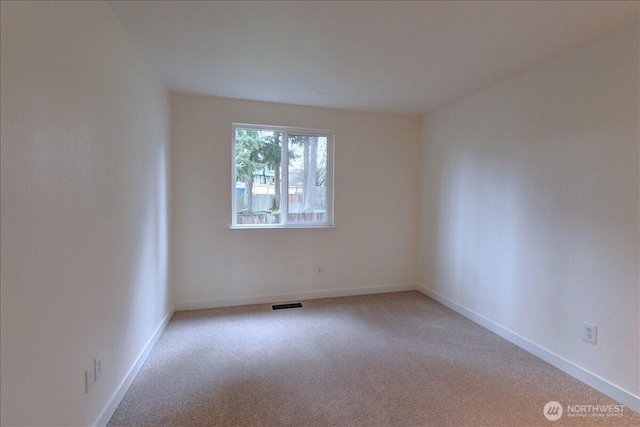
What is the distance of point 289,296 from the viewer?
3.53 metres

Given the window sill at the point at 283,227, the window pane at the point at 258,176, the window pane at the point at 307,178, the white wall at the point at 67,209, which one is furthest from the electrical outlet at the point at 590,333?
the white wall at the point at 67,209

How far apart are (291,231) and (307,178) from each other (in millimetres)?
701

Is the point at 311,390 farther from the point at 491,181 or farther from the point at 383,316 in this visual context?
the point at 491,181

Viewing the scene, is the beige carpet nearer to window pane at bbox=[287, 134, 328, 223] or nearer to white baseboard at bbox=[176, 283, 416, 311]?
white baseboard at bbox=[176, 283, 416, 311]

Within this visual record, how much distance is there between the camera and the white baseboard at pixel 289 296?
3242 mm

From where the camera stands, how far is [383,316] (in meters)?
3.10

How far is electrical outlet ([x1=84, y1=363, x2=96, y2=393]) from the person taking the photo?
1.39 metres

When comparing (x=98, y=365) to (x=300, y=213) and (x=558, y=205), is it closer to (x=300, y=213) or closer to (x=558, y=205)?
(x=300, y=213)

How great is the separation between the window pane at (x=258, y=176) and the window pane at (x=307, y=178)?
0.16m

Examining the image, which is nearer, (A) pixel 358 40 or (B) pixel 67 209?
(B) pixel 67 209

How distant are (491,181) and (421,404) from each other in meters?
2.10

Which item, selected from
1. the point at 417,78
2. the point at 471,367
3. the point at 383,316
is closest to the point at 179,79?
the point at 417,78

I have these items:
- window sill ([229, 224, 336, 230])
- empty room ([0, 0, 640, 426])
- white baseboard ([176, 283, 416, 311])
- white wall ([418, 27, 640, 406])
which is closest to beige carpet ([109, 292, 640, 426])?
empty room ([0, 0, 640, 426])

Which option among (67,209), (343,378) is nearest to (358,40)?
(67,209)
